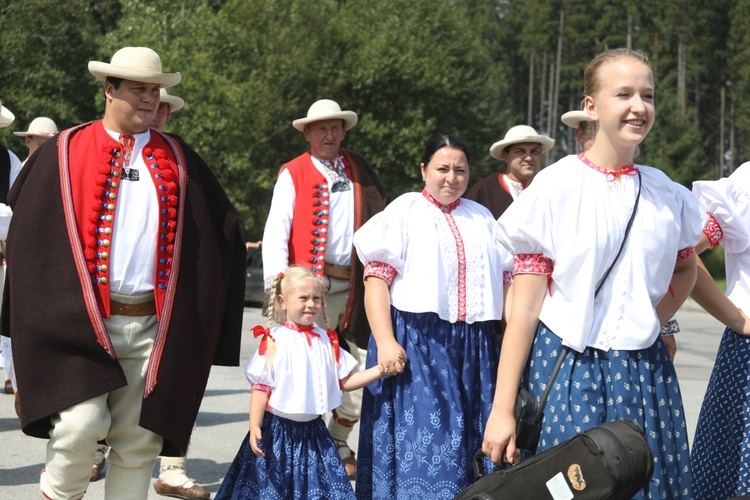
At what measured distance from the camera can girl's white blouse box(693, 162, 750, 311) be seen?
4230mm

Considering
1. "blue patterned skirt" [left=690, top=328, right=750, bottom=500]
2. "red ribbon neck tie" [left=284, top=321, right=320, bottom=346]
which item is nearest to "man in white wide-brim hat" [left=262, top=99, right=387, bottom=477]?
"red ribbon neck tie" [left=284, top=321, right=320, bottom=346]

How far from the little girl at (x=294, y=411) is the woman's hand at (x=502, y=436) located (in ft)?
5.36

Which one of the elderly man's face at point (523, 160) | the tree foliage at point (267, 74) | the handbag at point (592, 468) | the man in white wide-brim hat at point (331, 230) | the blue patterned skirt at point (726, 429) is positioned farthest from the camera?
the tree foliage at point (267, 74)

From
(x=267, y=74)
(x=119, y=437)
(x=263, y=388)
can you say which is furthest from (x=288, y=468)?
(x=267, y=74)

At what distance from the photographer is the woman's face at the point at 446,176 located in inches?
201

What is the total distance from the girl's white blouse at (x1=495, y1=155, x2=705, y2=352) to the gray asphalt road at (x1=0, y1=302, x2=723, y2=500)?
10.9ft

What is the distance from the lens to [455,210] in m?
5.18

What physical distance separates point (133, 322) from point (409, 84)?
83.8 feet

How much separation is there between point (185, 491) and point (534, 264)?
3161mm

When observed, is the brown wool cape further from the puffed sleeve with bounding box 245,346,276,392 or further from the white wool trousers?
the puffed sleeve with bounding box 245,346,276,392

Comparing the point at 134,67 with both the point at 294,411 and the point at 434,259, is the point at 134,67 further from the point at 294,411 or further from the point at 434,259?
the point at 294,411

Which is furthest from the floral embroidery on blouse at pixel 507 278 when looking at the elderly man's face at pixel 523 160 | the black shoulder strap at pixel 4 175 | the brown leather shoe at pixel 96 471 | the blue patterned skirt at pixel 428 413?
the black shoulder strap at pixel 4 175

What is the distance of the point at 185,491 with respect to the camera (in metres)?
5.81

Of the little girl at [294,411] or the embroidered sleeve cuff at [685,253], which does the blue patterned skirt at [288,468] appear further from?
the embroidered sleeve cuff at [685,253]
